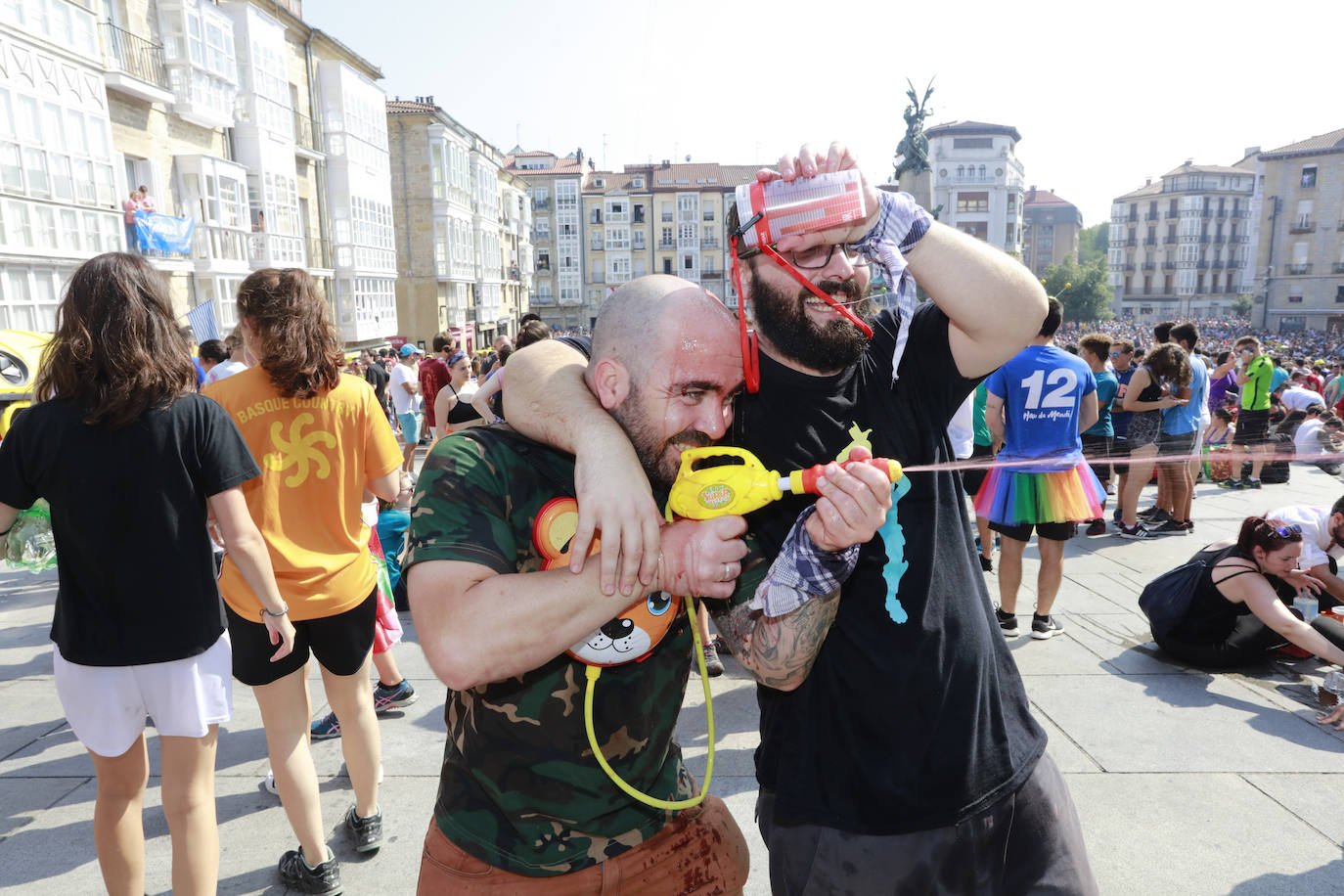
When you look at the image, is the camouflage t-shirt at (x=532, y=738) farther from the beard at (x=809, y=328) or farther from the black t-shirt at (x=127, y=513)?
the black t-shirt at (x=127, y=513)

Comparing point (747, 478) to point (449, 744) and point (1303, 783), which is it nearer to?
point (449, 744)

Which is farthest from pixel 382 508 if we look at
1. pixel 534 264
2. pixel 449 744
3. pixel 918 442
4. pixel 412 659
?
pixel 534 264

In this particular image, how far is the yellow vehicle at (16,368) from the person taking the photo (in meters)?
6.04

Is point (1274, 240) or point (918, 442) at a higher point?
point (1274, 240)

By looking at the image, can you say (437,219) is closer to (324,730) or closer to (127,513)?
(324,730)

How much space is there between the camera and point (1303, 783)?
3680 mm

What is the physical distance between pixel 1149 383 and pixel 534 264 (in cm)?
6776

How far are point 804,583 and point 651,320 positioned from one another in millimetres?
617

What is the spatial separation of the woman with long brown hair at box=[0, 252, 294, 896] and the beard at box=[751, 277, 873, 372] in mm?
1872

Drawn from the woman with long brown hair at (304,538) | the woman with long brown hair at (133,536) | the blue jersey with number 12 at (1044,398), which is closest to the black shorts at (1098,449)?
the blue jersey with number 12 at (1044,398)

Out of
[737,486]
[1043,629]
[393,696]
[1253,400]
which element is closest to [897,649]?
[737,486]

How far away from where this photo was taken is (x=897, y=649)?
69.2 inches

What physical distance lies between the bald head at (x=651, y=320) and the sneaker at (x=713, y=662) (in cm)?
358

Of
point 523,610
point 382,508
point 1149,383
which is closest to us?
point 523,610
